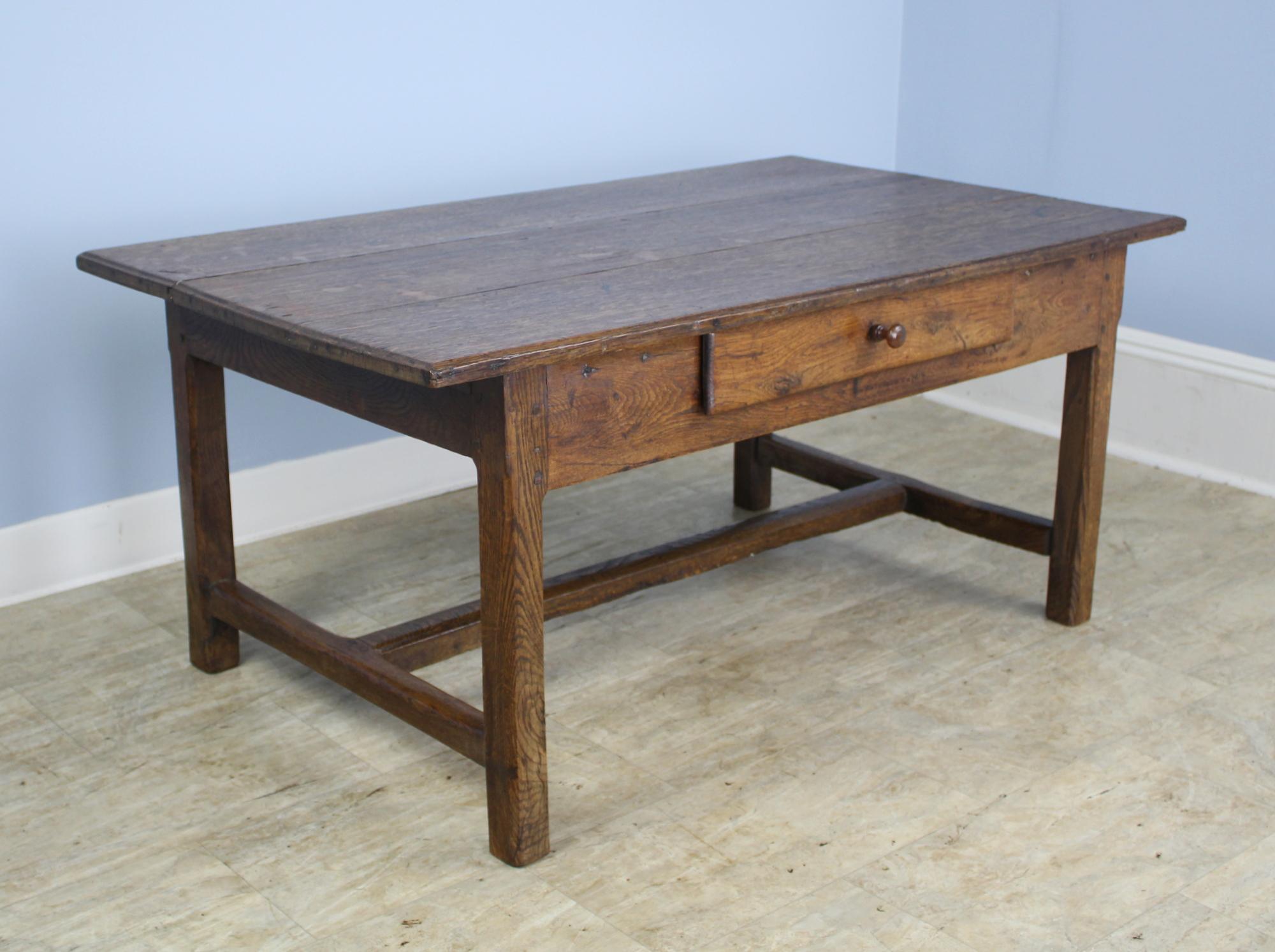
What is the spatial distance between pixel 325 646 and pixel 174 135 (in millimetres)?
1142

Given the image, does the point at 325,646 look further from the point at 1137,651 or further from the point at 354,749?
the point at 1137,651

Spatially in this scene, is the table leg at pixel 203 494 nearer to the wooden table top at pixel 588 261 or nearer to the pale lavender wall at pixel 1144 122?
the wooden table top at pixel 588 261

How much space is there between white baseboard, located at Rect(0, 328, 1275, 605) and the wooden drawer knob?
4.64 ft

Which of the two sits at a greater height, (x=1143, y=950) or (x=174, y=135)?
(x=174, y=135)

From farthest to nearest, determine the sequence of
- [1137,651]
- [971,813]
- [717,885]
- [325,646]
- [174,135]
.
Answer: [174,135] → [1137,651] → [325,646] → [971,813] → [717,885]

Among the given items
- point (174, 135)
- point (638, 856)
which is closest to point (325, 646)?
point (638, 856)

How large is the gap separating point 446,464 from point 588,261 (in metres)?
1.24

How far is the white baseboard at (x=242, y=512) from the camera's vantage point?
2904 millimetres

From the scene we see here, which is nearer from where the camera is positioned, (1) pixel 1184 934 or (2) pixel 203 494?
(1) pixel 1184 934

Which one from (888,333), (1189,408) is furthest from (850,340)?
(1189,408)

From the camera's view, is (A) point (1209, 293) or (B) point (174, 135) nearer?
(B) point (174, 135)

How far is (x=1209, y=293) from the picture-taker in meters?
3.56

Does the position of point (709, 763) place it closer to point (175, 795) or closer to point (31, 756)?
point (175, 795)

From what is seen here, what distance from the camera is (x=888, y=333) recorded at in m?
2.22
